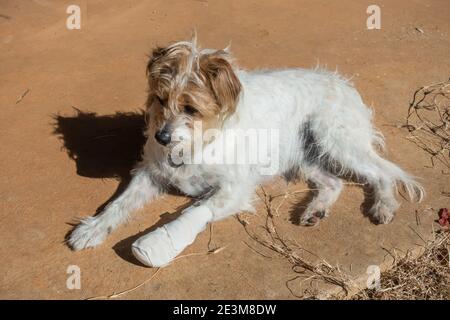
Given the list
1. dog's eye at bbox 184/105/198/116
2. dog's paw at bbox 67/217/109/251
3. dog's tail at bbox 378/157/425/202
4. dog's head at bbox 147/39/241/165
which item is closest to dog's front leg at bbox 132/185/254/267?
dog's paw at bbox 67/217/109/251

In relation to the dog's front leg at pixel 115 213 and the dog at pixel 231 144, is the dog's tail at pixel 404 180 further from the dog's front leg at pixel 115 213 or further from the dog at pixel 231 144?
the dog's front leg at pixel 115 213

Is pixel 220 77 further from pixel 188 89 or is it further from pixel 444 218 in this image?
pixel 444 218

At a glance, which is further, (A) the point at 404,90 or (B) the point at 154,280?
(A) the point at 404,90

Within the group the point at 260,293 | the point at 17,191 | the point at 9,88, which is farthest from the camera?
the point at 9,88

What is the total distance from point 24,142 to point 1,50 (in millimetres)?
2365

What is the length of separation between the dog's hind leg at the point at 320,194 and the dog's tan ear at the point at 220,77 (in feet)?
4.55

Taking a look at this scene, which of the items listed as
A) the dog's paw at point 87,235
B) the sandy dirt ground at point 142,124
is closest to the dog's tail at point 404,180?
the sandy dirt ground at point 142,124

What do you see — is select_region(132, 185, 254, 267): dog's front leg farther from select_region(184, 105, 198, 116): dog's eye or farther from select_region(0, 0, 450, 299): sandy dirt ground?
select_region(184, 105, 198, 116): dog's eye

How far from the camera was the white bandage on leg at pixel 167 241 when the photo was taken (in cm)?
446

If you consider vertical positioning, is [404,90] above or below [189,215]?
above

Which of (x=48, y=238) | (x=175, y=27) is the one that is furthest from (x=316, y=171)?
(x=175, y=27)

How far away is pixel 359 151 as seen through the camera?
5637 mm

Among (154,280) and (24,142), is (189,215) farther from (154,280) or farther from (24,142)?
(24,142)

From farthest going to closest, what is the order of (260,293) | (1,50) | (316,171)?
1. (1,50)
2. (316,171)
3. (260,293)
